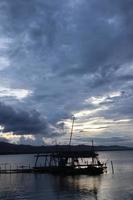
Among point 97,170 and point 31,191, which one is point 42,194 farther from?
point 97,170

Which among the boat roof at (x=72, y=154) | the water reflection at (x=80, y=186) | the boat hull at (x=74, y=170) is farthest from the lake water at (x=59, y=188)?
the boat roof at (x=72, y=154)

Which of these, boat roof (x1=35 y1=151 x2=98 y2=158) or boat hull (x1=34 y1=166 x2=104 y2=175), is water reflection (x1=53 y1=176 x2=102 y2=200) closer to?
boat hull (x1=34 y1=166 x2=104 y2=175)

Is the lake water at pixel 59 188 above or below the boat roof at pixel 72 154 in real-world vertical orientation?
below

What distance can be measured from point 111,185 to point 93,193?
14.4 m

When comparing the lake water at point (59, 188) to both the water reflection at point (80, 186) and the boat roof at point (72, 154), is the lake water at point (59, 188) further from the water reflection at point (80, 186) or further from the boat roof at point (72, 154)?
the boat roof at point (72, 154)

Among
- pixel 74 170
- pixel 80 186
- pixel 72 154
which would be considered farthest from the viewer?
pixel 72 154

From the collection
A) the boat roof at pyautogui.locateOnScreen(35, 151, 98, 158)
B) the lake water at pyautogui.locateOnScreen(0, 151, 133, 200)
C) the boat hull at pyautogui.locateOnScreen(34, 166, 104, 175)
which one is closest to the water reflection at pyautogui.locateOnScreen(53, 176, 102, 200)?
the lake water at pyautogui.locateOnScreen(0, 151, 133, 200)

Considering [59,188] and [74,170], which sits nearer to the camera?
[59,188]

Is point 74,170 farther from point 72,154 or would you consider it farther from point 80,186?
point 80,186

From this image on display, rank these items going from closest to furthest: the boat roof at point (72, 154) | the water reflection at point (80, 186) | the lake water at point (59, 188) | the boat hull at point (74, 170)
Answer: the lake water at point (59, 188), the water reflection at point (80, 186), the boat hull at point (74, 170), the boat roof at point (72, 154)

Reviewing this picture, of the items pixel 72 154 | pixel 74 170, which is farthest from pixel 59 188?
pixel 72 154

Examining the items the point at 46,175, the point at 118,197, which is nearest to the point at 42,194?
the point at 118,197

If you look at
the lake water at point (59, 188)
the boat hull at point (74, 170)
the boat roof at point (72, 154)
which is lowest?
the lake water at point (59, 188)

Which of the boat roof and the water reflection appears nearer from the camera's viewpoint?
the water reflection
